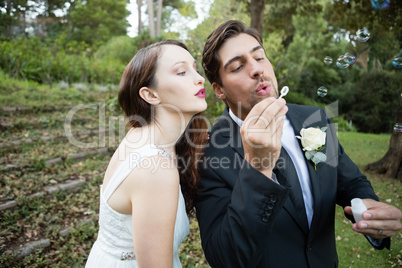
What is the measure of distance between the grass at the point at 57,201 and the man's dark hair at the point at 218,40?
2.66 meters

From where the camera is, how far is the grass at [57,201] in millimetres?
3588

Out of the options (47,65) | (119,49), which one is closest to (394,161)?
(47,65)

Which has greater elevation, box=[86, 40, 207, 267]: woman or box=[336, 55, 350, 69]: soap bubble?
box=[336, 55, 350, 69]: soap bubble

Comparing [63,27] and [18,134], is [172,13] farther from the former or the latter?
[18,134]

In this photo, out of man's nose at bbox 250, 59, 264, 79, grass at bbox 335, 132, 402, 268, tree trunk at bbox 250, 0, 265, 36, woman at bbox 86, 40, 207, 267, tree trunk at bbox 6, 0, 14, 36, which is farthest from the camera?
tree trunk at bbox 6, 0, 14, 36

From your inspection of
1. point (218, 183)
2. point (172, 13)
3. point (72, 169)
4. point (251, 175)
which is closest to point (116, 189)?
point (218, 183)

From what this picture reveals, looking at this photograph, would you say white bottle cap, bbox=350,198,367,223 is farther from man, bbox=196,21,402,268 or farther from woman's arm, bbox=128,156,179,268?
woman's arm, bbox=128,156,179,268

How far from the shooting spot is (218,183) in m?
1.75

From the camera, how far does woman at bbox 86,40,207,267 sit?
1463 mm

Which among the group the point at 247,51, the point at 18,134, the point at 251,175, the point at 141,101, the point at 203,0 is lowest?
the point at 18,134

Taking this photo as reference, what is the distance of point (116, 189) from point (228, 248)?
70 centimetres

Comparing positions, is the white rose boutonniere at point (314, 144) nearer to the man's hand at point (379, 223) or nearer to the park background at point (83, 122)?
the man's hand at point (379, 223)

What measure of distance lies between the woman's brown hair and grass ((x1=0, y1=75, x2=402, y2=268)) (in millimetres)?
2333

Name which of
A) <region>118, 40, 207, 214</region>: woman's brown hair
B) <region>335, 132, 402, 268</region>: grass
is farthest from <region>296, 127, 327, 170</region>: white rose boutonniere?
<region>335, 132, 402, 268</region>: grass
